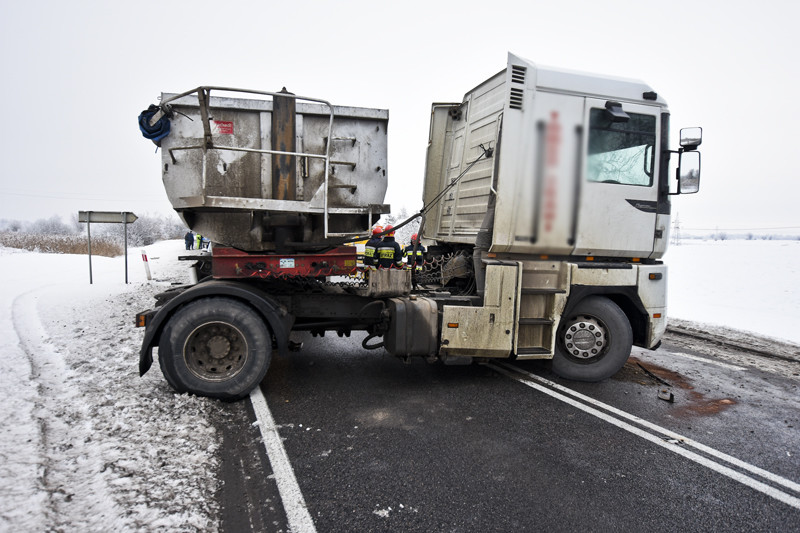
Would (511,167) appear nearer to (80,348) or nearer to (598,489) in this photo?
(598,489)

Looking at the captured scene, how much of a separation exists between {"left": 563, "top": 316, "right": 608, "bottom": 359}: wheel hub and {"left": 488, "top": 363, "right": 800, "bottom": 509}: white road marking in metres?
0.48

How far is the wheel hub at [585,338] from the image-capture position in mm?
5008

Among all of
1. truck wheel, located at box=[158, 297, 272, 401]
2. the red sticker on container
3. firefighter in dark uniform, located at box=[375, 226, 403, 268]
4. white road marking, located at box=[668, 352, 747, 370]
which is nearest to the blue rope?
the red sticker on container

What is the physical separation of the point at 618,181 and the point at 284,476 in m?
4.48

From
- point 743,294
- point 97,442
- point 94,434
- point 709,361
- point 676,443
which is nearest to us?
point 97,442

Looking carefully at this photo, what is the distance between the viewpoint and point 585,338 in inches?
198

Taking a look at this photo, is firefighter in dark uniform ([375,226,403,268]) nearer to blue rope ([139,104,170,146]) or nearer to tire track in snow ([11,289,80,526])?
blue rope ([139,104,170,146])

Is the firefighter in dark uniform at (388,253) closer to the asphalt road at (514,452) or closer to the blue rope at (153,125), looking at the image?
the asphalt road at (514,452)

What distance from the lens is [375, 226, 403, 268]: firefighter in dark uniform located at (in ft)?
23.1

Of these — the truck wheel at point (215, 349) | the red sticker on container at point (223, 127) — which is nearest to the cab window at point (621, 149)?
the red sticker on container at point (223, 127)

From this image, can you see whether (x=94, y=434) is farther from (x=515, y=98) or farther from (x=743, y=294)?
(x=743, y=294)

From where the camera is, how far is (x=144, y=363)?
4.27 metres

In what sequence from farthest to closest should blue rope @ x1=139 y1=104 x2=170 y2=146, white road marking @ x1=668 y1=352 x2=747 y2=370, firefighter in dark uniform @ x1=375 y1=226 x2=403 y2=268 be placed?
firefighter in dark uniform @ x1=375 y1=226 x2=403 y2=268 → white road marking @ x1=668 y1=352 x2=747 y2=370 → blue rope @ x1=139 y1=104 x2=170 y2=146

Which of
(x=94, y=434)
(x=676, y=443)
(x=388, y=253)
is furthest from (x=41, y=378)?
(x=676, y=443)
